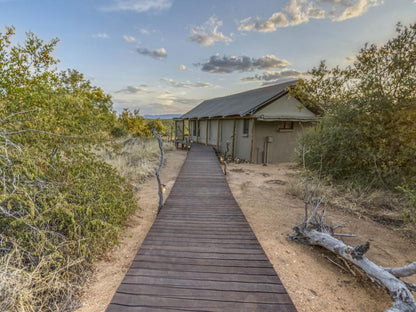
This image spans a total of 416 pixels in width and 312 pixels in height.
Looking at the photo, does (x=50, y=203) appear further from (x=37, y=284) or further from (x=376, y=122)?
(x=376, y=122)

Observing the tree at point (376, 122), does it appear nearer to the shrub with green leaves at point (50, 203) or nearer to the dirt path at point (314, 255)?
the dirt path at point (314, 255)

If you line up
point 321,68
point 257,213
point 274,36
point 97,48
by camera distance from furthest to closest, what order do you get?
point 274,36, point 97,48, point 321,68, point 257,213

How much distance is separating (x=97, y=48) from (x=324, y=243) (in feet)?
43.4

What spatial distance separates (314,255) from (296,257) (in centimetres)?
38

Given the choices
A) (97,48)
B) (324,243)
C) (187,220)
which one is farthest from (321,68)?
(97,48)

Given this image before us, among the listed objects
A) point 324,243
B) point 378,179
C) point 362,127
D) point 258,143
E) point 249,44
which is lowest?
point 324,243

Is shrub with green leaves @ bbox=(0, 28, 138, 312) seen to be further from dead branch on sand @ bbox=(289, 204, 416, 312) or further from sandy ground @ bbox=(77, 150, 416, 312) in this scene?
dead branch on sand @ bbox=(289, 204, 416, 312)

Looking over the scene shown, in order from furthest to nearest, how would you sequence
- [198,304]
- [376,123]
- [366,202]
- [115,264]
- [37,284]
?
[376,123] → [366,202] → [115,264] → [37,284] → [198,304]

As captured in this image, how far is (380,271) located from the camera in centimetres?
257

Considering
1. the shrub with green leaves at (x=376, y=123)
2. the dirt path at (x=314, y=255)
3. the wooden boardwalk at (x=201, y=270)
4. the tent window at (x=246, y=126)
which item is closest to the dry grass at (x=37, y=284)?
the wooden boardwalk at (x=201, y=270)

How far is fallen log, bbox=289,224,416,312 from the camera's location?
7.03 ft

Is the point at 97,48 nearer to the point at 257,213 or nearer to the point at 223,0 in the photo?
the point at 223,0

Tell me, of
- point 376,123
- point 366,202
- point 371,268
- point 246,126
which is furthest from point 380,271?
point 246,126

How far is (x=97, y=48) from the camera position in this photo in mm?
10625
